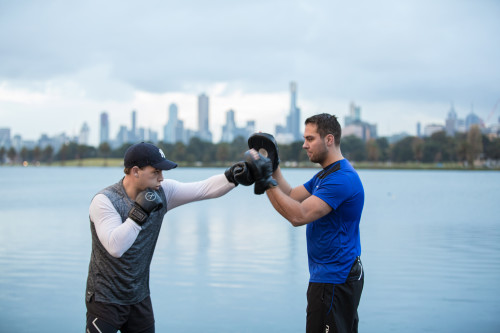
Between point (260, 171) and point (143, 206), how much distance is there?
89 centimetres

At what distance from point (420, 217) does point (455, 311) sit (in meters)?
14.4

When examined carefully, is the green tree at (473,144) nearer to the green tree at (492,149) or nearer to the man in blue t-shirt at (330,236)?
the green tree at (492,149)

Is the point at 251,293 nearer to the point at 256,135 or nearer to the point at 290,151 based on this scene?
the point at 256,135

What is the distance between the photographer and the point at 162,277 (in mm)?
8859

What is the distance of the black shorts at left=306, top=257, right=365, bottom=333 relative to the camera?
132 inches

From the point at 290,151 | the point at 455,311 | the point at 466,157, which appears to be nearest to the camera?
the point at 455,311

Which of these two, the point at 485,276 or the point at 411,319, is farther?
the point at 485,276

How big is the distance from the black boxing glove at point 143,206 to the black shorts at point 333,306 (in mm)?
1280

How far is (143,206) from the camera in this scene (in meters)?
2.86

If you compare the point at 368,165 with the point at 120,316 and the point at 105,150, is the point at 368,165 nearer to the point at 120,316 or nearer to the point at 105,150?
the point at 105,150

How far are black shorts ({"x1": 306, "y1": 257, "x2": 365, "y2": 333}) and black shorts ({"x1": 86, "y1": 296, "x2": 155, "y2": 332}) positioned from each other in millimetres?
1095

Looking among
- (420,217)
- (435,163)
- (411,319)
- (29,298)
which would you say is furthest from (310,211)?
(435,163)

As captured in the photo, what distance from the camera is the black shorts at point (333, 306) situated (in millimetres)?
3359

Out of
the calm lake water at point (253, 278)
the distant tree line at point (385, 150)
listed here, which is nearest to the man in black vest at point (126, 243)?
the calm lake water at point (253, 278)
